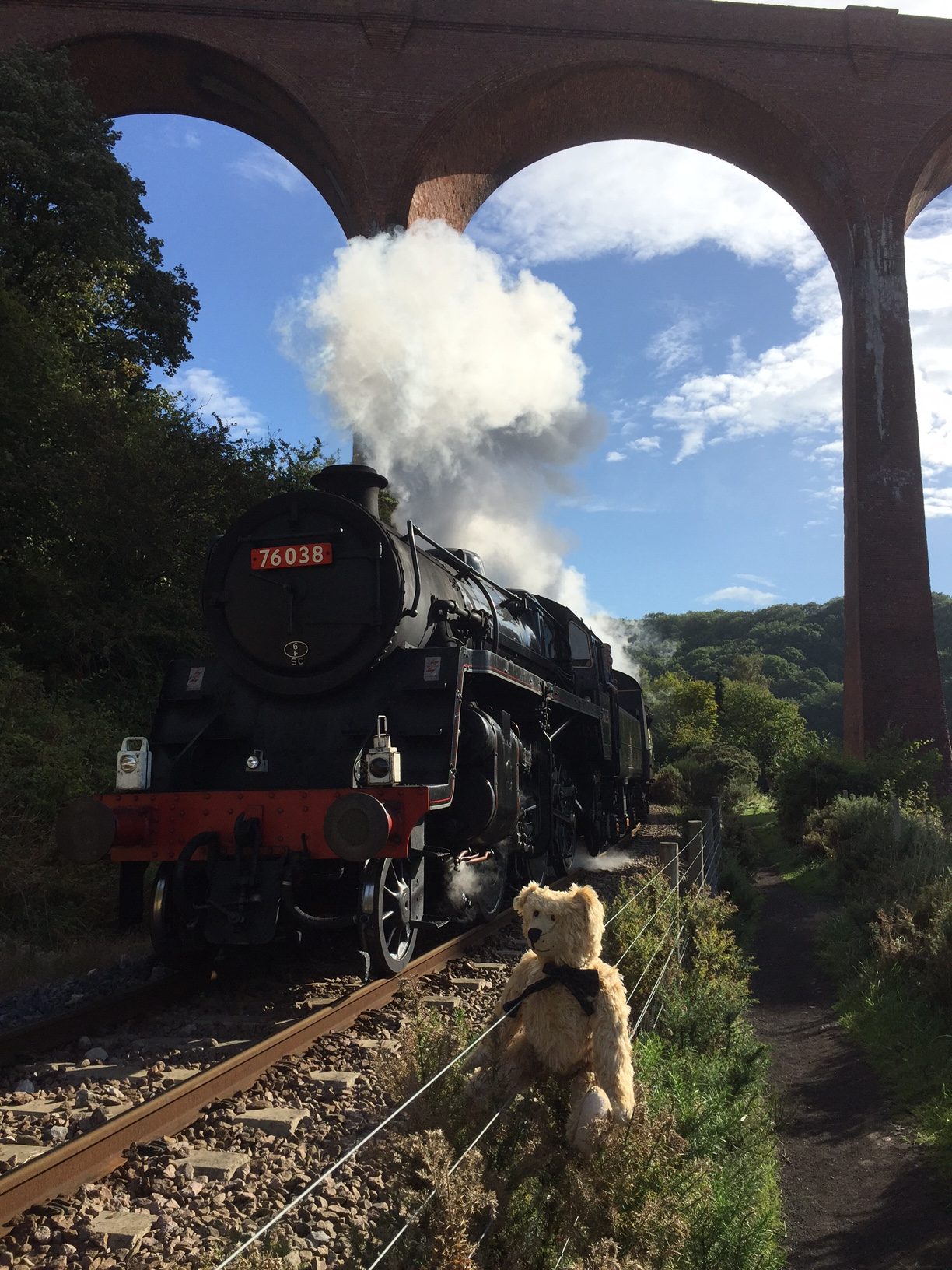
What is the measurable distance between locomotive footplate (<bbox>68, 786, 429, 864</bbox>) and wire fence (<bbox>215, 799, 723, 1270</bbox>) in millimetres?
1219

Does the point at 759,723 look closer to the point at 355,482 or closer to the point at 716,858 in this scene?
the point at 716,858

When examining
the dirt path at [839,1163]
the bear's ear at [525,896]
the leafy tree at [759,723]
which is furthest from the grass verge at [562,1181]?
the leafy tree at [759,723]

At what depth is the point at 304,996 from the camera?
17.0 ft

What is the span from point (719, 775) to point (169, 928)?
20.9 meters

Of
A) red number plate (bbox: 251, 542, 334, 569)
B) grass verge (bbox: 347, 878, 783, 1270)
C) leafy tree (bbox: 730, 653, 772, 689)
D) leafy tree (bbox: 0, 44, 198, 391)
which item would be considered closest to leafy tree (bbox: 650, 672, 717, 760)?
leafy tree (bbox: 730, 653, 772, 689)

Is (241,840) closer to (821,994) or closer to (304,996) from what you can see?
(304,996)

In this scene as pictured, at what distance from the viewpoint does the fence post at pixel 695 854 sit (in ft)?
23.8

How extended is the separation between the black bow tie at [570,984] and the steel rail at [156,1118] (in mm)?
1363

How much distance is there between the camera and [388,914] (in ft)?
17.2

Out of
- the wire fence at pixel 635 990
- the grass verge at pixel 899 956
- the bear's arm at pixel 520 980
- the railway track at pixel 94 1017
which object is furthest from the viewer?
the grass verge at pixel 899 956

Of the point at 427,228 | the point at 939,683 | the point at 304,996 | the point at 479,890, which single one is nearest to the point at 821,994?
the point at 479,890

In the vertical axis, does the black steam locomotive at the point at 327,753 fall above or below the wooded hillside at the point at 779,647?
below

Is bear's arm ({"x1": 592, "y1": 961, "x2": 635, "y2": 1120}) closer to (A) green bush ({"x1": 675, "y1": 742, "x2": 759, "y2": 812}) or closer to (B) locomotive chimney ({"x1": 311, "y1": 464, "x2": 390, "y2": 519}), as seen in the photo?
(B) locomotive chimney ({"x1": 311, "y1": 464, "x2": 390, "y2": 519})

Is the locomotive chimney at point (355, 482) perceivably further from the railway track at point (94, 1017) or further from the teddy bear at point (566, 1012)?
the teddy bear at point (566, 1012)
